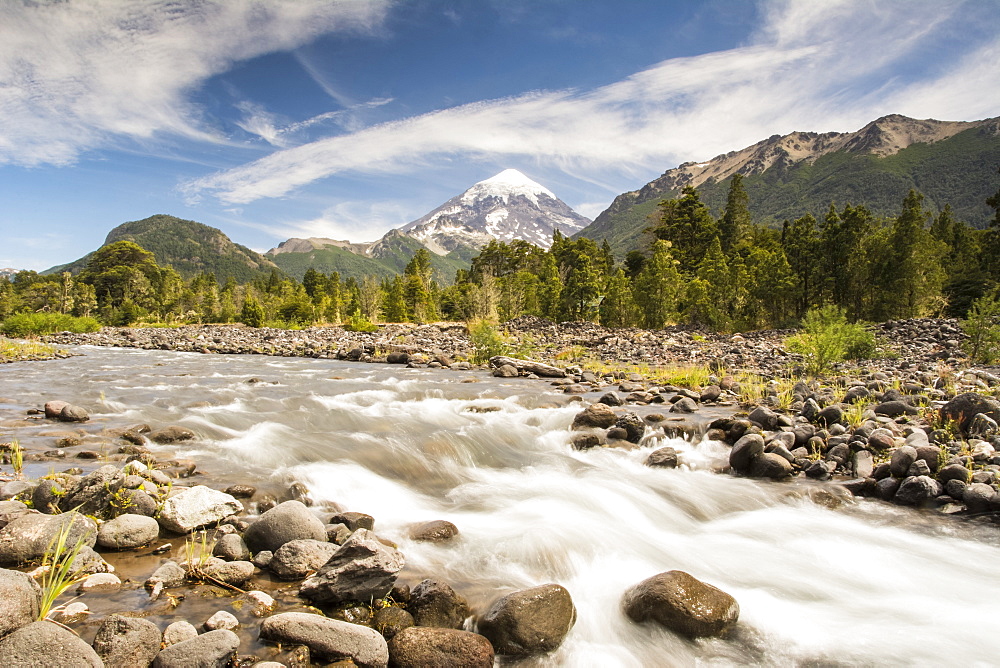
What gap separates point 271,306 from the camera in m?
71.2

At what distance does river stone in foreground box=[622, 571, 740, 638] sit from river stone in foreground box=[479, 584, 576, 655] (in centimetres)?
71

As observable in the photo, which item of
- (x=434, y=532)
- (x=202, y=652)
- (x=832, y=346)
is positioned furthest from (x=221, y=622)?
(x=832, y=346)

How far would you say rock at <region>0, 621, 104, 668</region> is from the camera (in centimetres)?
270

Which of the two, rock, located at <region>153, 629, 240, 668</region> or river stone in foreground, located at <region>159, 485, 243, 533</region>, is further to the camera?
river stone in foreground, located at <region>159, 485, 243, 533</region>

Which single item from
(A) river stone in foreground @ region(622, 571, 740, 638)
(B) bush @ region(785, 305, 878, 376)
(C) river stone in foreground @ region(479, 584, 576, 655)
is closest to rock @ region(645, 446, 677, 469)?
(A) river stone in foreground @ region(622, 571, 740, 638)

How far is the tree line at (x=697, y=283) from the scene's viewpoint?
3131cm

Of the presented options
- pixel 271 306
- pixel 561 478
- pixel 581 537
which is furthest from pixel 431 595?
pixel 271 306

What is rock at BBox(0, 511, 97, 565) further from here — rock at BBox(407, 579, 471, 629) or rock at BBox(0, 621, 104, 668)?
rock at BBox(407, 579, 471, 629)

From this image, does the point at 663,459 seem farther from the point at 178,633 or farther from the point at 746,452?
the point at 178,633

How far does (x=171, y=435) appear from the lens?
29.8 ft

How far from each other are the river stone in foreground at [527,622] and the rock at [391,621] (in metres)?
0.63

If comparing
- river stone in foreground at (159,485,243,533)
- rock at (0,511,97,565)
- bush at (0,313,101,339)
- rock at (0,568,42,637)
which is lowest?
river stone in foreground at (159,485,243,533)

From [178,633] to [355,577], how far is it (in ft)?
4.15

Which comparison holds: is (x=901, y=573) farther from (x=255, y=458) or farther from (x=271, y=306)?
(x=271, y=306)
